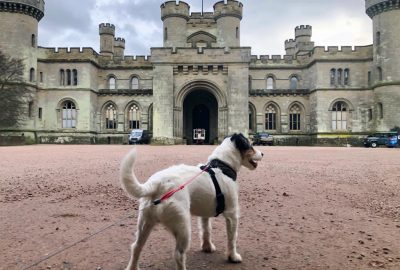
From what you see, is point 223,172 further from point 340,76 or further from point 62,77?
point 62,77

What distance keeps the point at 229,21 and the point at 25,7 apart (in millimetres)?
21741

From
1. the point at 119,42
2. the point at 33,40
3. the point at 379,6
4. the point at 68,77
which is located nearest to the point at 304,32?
the point at 379,6

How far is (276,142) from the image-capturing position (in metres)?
40.5

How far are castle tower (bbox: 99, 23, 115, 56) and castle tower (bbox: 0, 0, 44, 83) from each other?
14794 millimetres

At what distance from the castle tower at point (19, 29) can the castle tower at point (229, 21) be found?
19668mm

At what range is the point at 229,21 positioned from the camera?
4312 centimetres

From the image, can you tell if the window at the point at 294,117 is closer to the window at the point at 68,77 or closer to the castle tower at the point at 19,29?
the window at the point at 68,77

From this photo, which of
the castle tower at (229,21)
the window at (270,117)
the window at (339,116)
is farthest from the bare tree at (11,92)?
the window at (339,116)

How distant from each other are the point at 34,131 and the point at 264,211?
36705 mm

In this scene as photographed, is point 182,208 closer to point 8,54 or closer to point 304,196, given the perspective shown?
point 304,196

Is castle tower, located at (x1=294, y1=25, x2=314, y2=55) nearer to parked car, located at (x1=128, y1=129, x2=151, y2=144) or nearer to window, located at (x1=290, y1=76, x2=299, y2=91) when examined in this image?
window, located at (x1=290, y1=76, x2=299, y2=91)

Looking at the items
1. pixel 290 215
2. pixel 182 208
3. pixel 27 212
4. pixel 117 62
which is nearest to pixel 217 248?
pixel 182 208

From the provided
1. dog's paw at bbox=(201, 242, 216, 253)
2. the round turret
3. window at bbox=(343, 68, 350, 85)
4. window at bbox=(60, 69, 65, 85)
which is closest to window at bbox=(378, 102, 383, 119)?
window at bbox=(343, 68, 350, 85)

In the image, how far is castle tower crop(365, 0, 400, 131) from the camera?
3541 centimetres
